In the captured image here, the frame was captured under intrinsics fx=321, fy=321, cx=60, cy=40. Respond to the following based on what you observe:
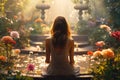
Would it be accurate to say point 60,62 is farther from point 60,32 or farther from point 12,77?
point 12,77

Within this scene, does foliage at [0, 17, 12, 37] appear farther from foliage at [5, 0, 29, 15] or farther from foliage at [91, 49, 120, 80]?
foliage at [91, 49, 120, 80]

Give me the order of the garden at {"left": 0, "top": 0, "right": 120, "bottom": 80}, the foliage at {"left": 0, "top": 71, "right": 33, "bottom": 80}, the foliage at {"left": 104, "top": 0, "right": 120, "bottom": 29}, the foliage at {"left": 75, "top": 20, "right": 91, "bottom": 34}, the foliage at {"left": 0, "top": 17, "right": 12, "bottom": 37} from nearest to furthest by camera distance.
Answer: the foliage at {"left": 0, "top": 71, "right": 33, "bottom": 80} → the garden at {"left": 0, "top": 0, "right": 120, "bottom": 80} → the foliage at {"left": 0, "top": 17, "right": 12, "bottom": 37} → the foliage at {"left": 104, "top": 0, "right": 120, "bottom": 29} → the foliage at {"left": 75, "top": 20, "right": 91, "bottom": 34}

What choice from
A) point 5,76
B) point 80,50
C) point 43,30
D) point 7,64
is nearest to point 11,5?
point 43,30

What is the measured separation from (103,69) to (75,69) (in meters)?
0.69

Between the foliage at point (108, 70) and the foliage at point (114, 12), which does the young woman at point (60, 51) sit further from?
the foliage at point (114, 12)

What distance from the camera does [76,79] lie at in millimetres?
7242

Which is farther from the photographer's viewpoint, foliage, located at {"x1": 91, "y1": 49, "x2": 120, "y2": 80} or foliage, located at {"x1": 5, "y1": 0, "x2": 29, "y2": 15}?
foliage, located at {"x1": 5, "y1": 0, "x2": 29, "y2": 15}

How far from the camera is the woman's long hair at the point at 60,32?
675 cm

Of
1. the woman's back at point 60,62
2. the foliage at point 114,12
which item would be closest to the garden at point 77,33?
the foliage at point 114,12

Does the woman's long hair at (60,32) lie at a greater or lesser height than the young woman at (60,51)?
greater

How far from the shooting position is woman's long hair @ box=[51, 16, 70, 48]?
6.75m

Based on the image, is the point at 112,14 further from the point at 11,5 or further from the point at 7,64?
the point at 7,64

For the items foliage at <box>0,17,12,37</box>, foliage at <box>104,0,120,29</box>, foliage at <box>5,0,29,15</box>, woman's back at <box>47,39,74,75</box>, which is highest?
foliage at <box>5,0,29,15</box>

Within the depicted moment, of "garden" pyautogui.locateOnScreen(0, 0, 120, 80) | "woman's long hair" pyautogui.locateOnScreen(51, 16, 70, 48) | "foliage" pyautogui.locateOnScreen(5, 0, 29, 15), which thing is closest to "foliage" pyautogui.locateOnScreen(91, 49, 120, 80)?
"garden" pyautogui.locateOnScreen(0, 0, 120, 80)
